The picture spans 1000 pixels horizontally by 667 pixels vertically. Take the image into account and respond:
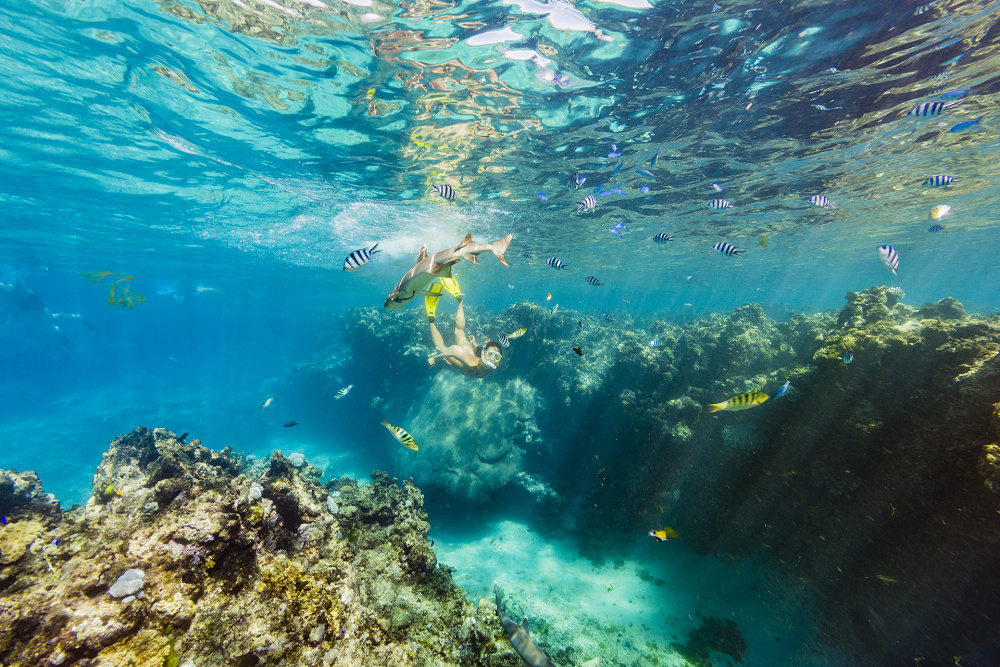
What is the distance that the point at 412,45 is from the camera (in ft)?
28.1

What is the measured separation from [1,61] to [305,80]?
7.63 meters

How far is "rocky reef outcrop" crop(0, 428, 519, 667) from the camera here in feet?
6.66

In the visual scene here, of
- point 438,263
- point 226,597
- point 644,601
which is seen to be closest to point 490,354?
point 438,263

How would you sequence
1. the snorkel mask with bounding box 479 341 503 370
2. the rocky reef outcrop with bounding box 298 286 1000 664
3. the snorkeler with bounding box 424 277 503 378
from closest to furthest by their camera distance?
the rocky reef outcrop with bounding box 298 286 1000 664, the snorkel mask with bounding box 479 341 503 370, the snorkeler with bounding box 424 277 503 378

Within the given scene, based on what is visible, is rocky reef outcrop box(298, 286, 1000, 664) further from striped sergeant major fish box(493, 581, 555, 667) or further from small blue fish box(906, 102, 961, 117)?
striped sergeant major fish box(493, 581, 555, 667)

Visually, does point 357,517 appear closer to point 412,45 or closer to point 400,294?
point 400,294

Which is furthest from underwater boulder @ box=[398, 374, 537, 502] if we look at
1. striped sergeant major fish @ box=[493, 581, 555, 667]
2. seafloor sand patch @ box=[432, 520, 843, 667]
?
striped sergeant major fish @ box=[493, 581, 555, 667]

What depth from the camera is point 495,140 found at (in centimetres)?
1288

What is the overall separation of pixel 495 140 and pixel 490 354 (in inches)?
365

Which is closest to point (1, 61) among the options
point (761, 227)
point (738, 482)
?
point (738, 482)

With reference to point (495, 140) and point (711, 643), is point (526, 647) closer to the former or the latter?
point (711, 643)

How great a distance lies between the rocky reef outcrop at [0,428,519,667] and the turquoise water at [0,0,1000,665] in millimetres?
4851

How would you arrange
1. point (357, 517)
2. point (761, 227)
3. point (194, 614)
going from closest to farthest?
point (194, 614) → point (357, 517) → point (761, 227)

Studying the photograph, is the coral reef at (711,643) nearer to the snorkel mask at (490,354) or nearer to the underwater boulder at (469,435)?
the underwater boulder at (469,435)
